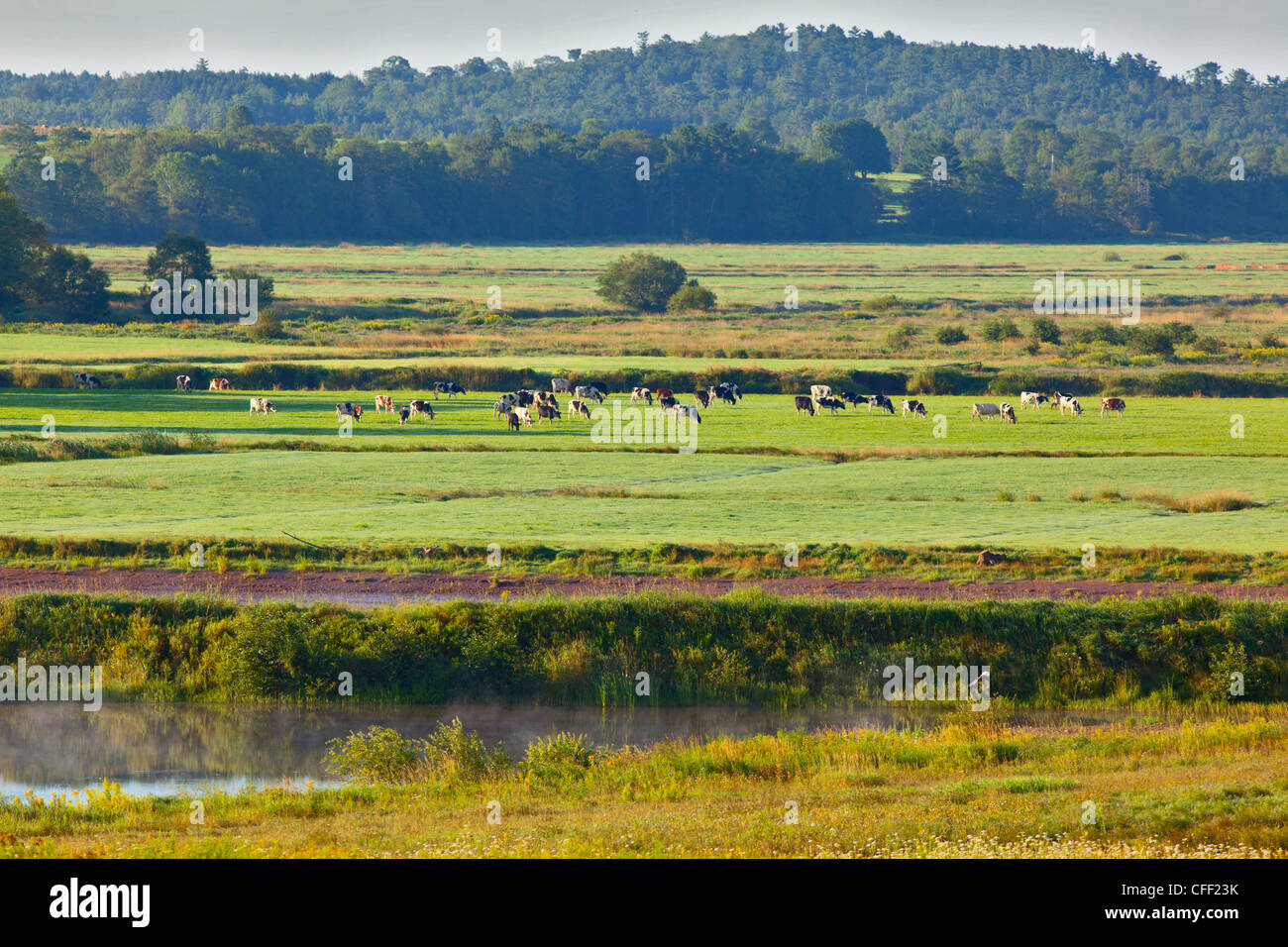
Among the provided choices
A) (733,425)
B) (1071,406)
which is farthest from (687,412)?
(1071,406)

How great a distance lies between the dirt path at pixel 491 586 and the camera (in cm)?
2491

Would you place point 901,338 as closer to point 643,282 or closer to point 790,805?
point 643,282

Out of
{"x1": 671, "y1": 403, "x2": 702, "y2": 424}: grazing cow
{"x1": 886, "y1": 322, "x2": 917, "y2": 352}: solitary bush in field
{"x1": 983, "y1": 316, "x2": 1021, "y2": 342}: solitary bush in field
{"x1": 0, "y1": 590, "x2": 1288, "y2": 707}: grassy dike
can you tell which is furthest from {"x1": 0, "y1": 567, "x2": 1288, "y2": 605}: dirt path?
{"x1": 983, "y1": 316, "x2": 1021, "y2": 342}: solitary bush in field

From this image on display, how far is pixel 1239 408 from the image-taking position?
59562 millimetres

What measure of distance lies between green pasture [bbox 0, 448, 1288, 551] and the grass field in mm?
10696

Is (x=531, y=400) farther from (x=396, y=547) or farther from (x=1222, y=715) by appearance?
(x=1222, y=715)

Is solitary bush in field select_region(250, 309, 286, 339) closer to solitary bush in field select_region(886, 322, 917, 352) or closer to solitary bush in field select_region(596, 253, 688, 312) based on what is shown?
solitary bush in field select_region(596, 253, 688, 312)

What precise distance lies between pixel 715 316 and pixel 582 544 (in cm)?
7901

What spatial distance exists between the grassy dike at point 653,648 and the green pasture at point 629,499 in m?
4.98

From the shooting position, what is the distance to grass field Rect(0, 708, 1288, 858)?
12148mm

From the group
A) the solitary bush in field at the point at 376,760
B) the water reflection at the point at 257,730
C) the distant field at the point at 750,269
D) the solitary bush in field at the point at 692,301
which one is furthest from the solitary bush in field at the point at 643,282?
the solitary bush in field at the point at 376,760

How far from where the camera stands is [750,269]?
502 ft

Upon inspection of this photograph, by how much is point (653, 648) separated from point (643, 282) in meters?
95.2

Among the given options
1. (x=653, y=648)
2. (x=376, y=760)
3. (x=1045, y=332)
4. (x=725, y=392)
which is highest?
(x=1045, y=332)
